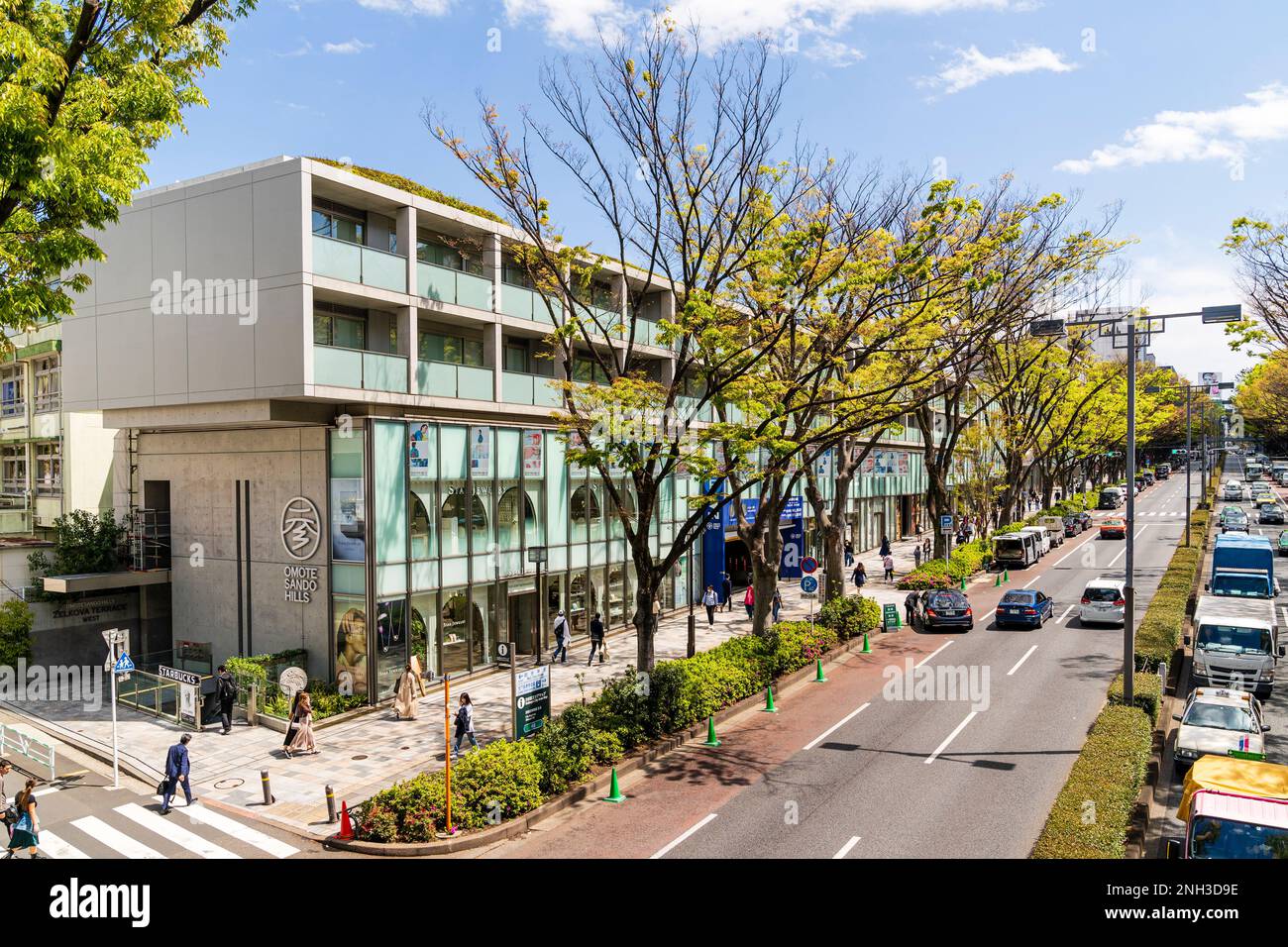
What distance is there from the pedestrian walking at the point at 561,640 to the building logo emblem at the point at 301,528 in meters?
8.34

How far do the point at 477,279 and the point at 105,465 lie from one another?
55.2ft

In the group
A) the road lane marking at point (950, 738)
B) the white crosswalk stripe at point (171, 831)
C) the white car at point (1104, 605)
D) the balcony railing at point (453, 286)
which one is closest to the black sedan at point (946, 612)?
the white car at point (1104, 605)

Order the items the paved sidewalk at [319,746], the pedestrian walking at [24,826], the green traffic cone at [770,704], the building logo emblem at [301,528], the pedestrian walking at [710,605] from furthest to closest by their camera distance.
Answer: the pedestrian walking at [710,605], the building logo emblem at [301,528], the green traffic cone at [770,704], the paved sidewalk at [319,746], the pedestrian walking at [24,826]

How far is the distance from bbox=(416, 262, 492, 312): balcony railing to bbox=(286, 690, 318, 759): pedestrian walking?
1184 centimetres

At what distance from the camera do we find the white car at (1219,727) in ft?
53.3

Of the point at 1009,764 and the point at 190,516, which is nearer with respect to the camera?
the point at 1009,764

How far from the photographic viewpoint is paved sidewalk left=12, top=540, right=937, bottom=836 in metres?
17.1

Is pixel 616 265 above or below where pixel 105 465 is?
above

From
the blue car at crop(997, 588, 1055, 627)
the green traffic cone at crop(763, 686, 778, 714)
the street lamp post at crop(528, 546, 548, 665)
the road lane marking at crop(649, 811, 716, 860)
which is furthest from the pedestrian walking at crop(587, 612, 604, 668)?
the blue car at crop(997, 588, 1055, 627)

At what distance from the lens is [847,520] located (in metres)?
53.7

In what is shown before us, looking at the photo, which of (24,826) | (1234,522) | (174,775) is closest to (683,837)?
(174,775)

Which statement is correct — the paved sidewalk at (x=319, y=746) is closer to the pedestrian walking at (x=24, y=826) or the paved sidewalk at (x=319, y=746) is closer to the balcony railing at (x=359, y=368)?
the pedestrian walking at (x=24, y=826)

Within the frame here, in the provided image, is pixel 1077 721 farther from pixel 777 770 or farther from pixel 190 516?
pixel 190 516
